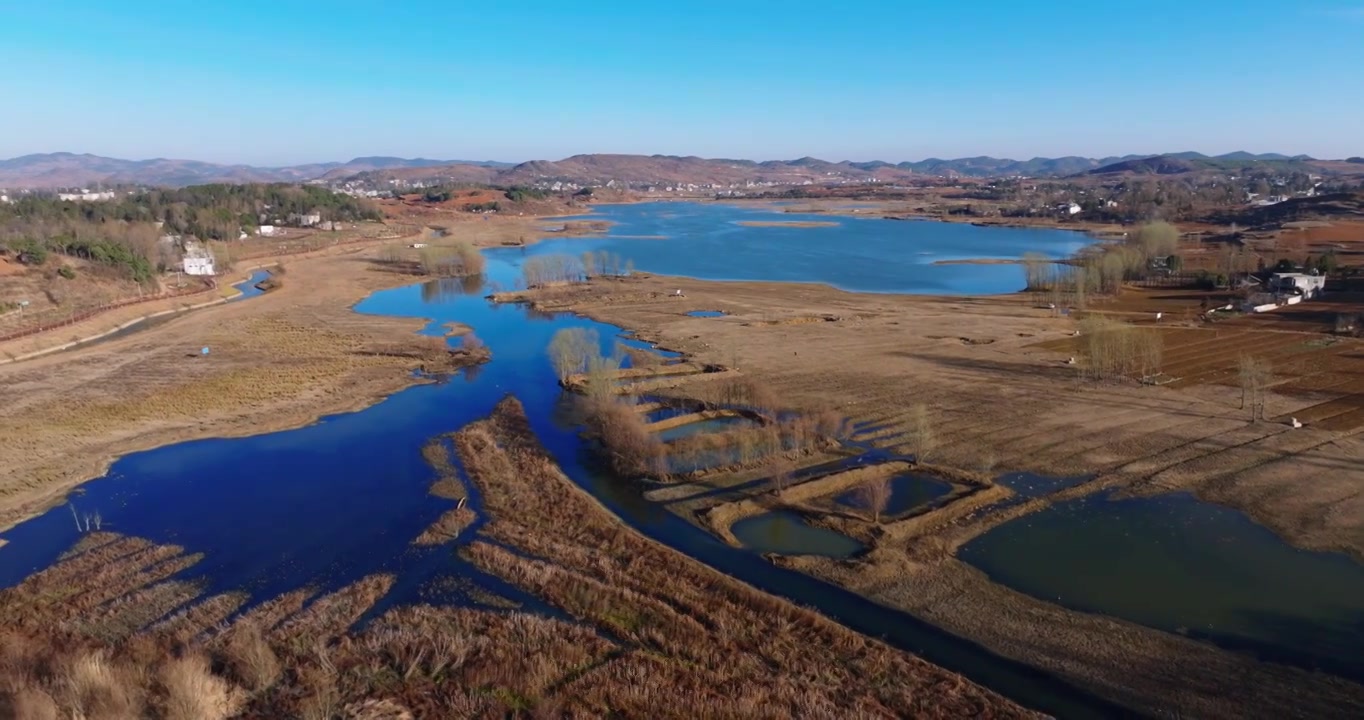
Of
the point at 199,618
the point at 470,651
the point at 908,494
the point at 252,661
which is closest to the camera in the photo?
the point at 252,661


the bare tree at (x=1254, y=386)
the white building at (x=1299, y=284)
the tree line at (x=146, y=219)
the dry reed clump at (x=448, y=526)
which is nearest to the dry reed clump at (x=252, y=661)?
the dry reed clump at (x=448, y=526)

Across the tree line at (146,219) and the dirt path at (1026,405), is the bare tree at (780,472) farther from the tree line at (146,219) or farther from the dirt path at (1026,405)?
the tree line at (146,219)

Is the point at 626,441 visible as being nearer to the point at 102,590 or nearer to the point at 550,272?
the point at 102,590

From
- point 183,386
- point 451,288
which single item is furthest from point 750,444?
point 451,288

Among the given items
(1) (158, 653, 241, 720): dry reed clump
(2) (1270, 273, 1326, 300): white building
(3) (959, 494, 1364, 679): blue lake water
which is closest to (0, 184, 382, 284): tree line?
(1) (158, 653, 241, 720): dry reed clump

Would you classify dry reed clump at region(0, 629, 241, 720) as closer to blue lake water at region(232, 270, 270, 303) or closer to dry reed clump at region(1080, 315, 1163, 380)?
dry reed clump at region(1080, 315, 1163, 380)

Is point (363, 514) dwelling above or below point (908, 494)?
below
